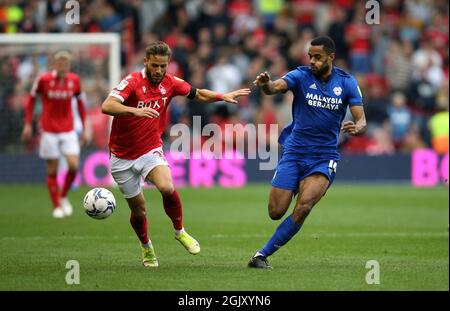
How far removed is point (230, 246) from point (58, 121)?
515cm

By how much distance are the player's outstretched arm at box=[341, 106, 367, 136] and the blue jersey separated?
10 centimetres

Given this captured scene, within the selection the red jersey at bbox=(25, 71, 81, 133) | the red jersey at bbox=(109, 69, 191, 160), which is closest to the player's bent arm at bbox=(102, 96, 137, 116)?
the red jersey at bbox=(109, 69, 191, 160)

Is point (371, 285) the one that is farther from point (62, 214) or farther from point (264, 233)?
point (62, 214)

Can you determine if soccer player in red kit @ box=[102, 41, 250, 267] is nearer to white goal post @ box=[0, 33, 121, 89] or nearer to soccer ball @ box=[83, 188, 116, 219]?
soccer ball @ box=[83, 188, 116, 219]

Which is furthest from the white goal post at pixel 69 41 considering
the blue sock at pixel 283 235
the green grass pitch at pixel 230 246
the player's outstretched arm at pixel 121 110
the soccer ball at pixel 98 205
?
the blue sock at pixel 283 235

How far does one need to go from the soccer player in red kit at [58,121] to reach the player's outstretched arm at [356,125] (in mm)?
6981

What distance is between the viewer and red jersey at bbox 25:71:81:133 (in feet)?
55.2

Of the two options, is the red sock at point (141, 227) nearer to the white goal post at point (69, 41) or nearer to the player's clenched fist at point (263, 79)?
the player's clenched fist at point (263, 79)

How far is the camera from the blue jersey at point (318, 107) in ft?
36.0

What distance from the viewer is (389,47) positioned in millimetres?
28141

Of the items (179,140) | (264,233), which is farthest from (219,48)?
(264,233)

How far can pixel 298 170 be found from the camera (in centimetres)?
1097

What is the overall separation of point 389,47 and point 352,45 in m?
1.27

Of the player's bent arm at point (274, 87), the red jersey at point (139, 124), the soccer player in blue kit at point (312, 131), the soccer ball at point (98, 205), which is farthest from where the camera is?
the soccer ball at point (98, 205)
